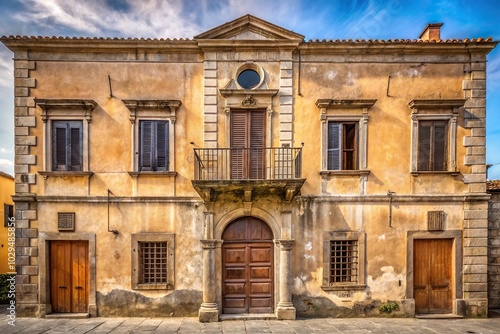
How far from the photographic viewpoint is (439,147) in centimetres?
1037

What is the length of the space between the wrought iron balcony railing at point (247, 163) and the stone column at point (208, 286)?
7.38ft

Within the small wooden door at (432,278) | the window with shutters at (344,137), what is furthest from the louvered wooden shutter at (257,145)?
the small wooden door at (432,278)

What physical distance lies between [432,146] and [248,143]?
6.19m

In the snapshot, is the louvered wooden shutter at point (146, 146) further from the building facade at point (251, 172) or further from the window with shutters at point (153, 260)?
the window with shutters at point (153, 260)

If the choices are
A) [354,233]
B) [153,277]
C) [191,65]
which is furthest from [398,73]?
[153,277]

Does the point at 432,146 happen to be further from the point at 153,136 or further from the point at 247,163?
the point at 153,136

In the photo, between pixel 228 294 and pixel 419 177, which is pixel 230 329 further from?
pixel 419 177

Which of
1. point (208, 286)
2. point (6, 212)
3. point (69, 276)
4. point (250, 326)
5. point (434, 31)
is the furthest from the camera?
point (6, 212)

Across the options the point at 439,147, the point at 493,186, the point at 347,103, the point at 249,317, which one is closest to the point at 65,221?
the point at 249,317

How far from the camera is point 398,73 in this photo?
1041cm

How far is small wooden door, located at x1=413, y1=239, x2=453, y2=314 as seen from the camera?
1020cm

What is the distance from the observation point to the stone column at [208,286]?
9.51 metres

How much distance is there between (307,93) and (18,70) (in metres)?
9.58

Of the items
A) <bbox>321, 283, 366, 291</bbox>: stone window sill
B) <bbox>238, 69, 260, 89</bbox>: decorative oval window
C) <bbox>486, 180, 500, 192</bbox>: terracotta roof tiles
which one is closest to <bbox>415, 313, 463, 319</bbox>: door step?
<bbox>321, 283, 366, 291</bbox>: stone window sill
